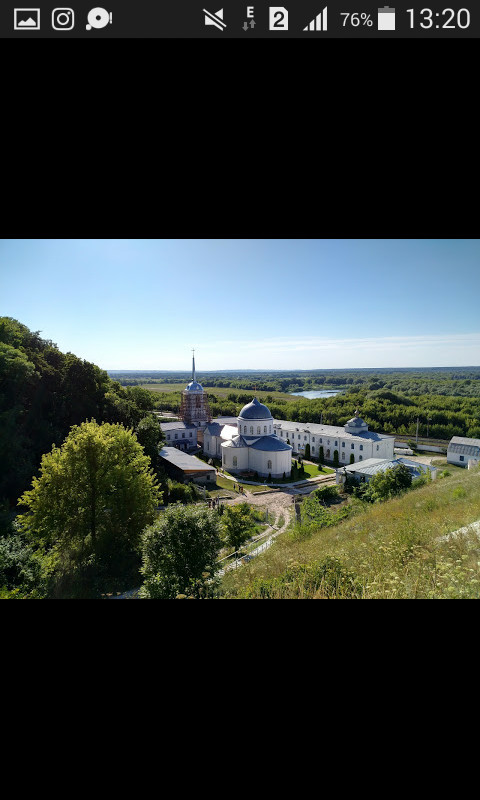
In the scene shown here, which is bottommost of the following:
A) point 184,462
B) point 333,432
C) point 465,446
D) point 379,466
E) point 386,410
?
point 379,466

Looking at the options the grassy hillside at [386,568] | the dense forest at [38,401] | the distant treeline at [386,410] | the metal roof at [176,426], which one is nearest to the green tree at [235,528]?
the grassy hillside at [386,568]

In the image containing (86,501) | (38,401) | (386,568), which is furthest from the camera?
(38,401)

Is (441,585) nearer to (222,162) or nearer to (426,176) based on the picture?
(426,176)
